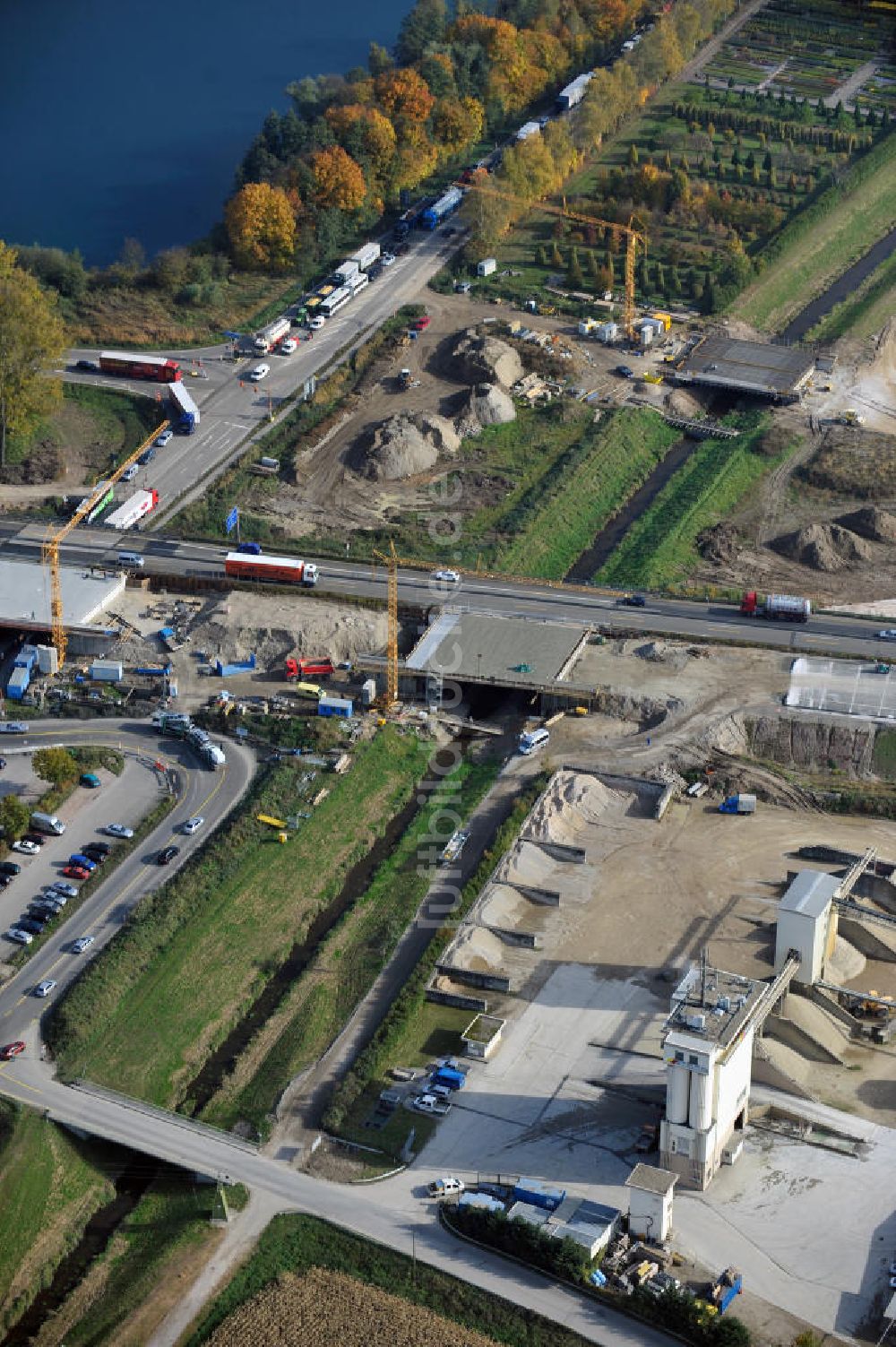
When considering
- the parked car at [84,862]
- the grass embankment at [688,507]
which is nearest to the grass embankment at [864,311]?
the grass embankment at [688,507]

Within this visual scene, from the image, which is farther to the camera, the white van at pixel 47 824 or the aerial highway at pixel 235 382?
the aerial highway at pixel 235 382

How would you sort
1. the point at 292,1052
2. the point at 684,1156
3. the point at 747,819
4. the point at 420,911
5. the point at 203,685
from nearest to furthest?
the point at 684,1156 → the point at 292,1052 → the point at 420,911 → the point at 747,819 → the point at 203,685

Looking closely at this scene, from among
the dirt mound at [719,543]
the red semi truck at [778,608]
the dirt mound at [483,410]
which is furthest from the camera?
the dirt mound at [483,410]

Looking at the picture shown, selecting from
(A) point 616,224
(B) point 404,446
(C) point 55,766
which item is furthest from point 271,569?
(A) point 616,224

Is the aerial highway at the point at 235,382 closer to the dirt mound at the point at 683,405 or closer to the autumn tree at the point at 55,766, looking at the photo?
the dirt mound at the point at 683,405

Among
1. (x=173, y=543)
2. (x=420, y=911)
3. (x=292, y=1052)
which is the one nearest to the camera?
(x=292, y=1052)

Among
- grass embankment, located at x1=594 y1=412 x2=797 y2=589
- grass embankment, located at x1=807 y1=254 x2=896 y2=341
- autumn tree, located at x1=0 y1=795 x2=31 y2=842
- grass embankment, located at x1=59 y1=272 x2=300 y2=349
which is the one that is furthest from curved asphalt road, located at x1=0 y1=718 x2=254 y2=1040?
grass embankment, located at x1=807 y1=254 x2=896 y2=341

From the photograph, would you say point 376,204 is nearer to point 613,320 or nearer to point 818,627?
point 613,320

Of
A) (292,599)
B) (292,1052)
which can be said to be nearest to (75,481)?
(292,599)
